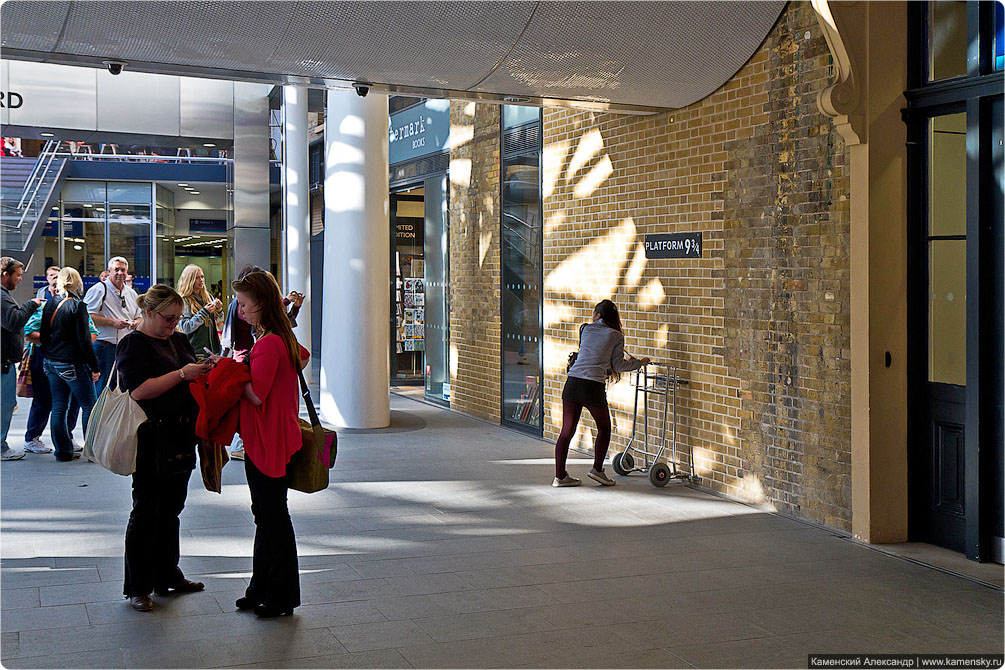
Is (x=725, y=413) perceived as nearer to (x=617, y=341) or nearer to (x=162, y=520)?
(x=617, y=341)

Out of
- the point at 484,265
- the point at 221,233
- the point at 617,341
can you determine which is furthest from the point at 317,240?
the point at 617,341

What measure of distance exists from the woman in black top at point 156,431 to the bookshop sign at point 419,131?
9239mm

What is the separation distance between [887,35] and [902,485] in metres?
2.92

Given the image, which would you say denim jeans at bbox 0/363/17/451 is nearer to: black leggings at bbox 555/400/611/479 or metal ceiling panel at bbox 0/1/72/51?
metal ceiling panel at bbox 0/1/72/51

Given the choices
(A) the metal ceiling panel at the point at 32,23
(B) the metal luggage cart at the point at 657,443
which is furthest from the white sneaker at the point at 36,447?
(B) the metal luggage cart at the point at 657,443

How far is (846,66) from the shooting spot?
6.50 metres

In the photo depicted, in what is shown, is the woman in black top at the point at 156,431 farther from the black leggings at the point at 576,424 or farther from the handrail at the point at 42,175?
the handrail at the point at 42,175

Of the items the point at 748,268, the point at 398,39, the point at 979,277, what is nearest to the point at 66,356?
the point at 398,39

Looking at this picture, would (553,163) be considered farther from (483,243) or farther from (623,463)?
(623,463)

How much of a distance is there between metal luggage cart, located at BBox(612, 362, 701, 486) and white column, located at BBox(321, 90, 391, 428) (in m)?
3.75

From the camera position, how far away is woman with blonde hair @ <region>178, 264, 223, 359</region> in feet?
31.0

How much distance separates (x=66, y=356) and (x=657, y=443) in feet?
17.8

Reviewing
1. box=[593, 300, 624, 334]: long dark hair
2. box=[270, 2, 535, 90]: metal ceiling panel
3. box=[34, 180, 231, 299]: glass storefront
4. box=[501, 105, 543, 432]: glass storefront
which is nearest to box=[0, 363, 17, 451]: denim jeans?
box=[270, 2, 535, 90]: metal ceiling panel

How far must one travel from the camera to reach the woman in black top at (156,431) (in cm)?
502
